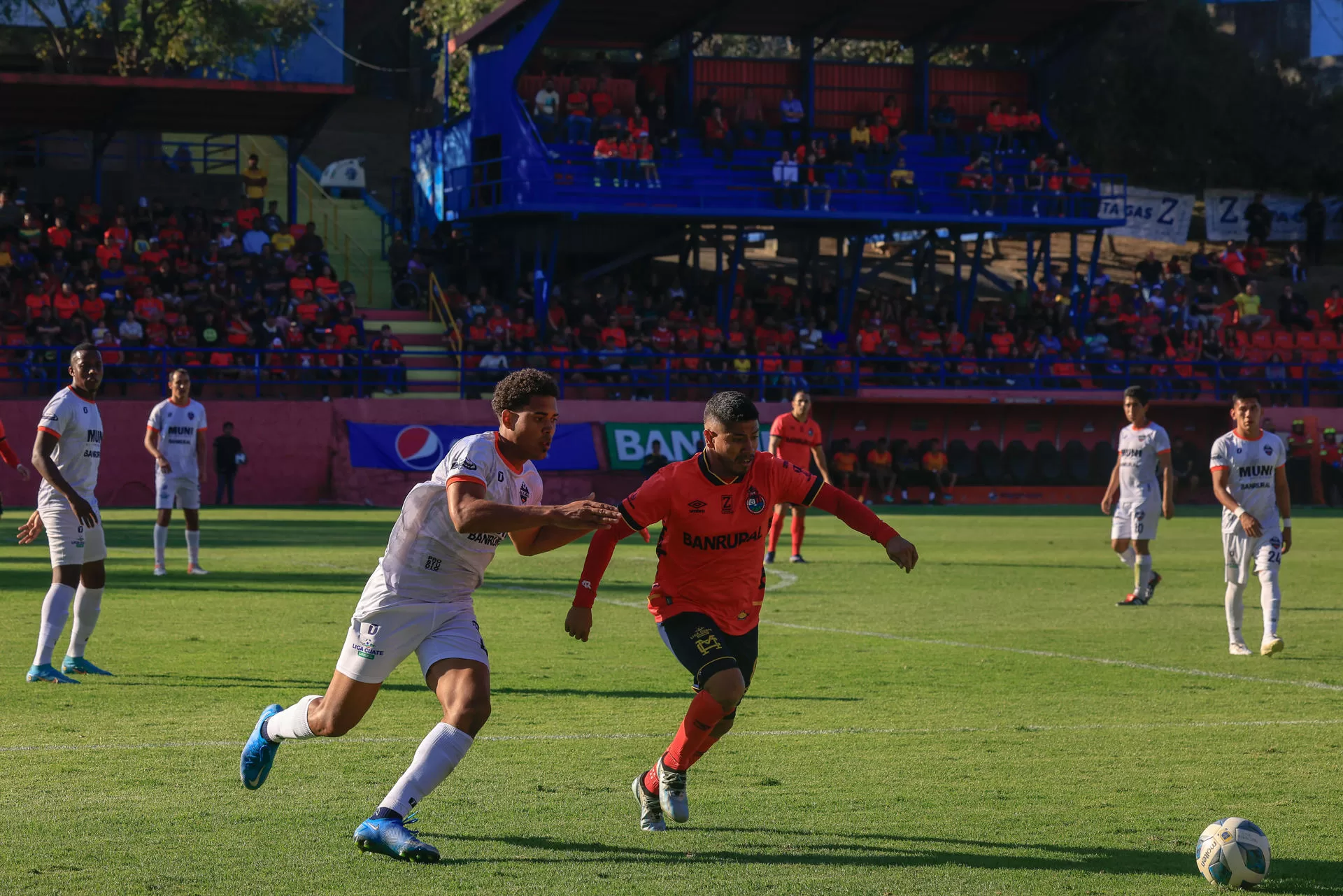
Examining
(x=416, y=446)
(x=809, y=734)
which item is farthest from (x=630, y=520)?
(x=416, y=446)

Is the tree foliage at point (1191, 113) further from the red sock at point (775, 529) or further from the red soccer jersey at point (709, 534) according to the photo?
the red soccer jersey at point (709, 534)

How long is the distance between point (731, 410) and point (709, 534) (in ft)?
1.88

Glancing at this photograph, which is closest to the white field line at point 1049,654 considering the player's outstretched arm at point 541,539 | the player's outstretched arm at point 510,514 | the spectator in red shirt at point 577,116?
the player's outstretched arm at point 541,539

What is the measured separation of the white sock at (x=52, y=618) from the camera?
1041 centimetres

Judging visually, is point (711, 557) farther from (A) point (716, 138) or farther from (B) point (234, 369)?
(A) point (716, 138)

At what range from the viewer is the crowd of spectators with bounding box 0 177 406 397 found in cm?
3178

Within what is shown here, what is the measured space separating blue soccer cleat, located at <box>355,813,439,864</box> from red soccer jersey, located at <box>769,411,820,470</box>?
1392 cm

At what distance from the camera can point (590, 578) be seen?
6879mm

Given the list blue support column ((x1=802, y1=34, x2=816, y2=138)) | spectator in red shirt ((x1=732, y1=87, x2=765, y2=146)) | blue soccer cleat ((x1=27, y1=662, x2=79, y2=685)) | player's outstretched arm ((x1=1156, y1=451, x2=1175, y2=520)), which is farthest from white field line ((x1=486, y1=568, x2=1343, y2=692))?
blue support column ((x1=802, y1=34, x2=816, y2=138))

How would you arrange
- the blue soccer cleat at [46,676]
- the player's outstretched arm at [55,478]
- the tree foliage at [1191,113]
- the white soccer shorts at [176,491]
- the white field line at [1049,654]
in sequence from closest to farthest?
the player's outstretched arm at [55,478], the blue soccer cleat at [46,676], the white field line at [1049,654], the white soccer shorts at [176,491], the tree foliage at [1191,113]

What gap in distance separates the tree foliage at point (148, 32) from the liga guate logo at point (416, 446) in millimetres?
18607

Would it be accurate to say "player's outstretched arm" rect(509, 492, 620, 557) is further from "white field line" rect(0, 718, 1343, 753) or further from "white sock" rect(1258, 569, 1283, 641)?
"white sock" rect(1258, 569, 1283, 641)

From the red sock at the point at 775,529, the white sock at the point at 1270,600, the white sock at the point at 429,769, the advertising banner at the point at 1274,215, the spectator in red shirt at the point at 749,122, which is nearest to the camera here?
the white sock at the point at 429,769

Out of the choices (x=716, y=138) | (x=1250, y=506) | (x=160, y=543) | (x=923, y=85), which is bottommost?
(x=160, y=543)
